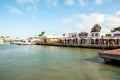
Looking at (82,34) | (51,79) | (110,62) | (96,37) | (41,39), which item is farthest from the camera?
(41,39)

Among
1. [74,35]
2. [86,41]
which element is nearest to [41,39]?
[74,35]

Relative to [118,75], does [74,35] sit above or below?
above

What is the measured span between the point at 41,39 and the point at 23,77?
93.1 m

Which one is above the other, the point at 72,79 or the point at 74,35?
the point at 74,35

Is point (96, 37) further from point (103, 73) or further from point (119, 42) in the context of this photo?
point (103, 73)

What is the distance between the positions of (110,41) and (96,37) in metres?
6.77

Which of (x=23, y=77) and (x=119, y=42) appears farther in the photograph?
(x=119, y=42)

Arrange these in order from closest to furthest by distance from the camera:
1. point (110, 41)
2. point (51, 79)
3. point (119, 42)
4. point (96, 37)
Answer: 1. point (51, 79)
2. point (119, 42)
3. point (110, 41)
4. point (96, 37)

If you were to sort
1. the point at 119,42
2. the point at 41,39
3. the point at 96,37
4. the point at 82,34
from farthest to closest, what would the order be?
1. the point at 41,39
2. the point at 82,34
3. the point at 96,37
4. the point at 119,42

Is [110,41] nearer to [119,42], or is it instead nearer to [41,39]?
[119,42]

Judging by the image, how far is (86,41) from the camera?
7162cm

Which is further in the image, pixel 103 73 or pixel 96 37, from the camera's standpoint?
pixel 96 37

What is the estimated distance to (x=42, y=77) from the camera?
50.1ft

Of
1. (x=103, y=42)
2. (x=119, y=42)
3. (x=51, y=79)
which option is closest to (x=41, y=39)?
(x=103, y=42)
